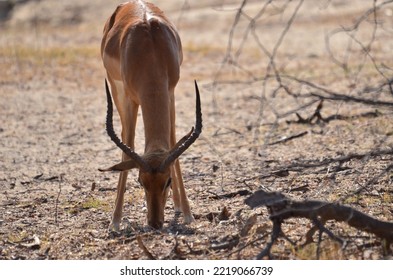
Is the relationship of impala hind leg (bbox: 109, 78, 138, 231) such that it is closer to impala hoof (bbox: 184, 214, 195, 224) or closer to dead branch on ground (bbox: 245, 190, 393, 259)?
impala hoof (bbox: 184, 214, 195, 224)

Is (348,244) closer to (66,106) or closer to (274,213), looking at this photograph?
(274,213)

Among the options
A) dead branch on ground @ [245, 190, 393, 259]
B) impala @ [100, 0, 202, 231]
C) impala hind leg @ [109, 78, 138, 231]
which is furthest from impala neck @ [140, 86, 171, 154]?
dead branch on ground @ [245, 190, 393, 259]

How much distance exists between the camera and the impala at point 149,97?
5.99 meters

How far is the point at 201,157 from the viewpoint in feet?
29.6

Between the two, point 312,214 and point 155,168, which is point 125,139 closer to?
point 155,168

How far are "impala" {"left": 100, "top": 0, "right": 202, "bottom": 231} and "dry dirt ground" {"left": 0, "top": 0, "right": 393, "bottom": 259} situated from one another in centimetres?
27

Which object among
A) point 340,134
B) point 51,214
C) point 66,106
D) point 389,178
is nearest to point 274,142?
point 340,134

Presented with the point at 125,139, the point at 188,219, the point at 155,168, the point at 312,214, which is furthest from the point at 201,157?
the point at 312,214

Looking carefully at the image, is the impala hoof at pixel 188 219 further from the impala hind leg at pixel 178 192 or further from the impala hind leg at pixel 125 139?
the impala hind leg at pixel 125 139

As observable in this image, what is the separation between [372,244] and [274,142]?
379 cm

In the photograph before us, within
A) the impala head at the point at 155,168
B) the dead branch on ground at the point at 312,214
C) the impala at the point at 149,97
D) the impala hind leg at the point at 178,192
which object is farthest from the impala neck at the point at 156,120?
the dead branch on ground at the point at 312,214

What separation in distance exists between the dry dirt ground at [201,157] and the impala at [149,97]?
10.7 inches

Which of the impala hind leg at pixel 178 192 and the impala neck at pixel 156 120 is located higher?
the impala neck at pixel 156 120

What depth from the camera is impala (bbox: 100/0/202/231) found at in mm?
5988
